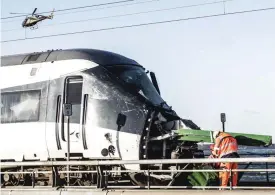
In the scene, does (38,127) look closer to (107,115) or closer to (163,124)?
(107,115)

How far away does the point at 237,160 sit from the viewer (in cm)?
976

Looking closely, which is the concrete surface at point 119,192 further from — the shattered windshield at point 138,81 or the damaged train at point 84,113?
the shattered windshield at point 138,81

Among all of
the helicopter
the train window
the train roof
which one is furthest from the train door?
the helicopter

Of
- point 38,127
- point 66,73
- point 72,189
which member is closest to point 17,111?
point 38,127

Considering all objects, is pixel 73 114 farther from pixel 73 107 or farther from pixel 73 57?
pixel 73 57

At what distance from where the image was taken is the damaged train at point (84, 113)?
524 inches

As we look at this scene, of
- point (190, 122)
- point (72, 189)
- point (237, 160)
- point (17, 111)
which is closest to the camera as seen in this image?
point (237, 160)

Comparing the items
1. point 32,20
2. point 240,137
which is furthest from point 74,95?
point 32,20

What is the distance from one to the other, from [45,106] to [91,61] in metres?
1.71

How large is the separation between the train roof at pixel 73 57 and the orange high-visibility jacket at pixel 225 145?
3909mm

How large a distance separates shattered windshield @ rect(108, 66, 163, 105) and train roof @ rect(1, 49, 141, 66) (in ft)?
0.73

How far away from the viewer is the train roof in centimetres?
1426

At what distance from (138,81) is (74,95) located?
6.07 ft

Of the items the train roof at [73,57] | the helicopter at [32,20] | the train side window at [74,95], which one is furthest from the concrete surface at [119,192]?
the helicopter at [32,20]
